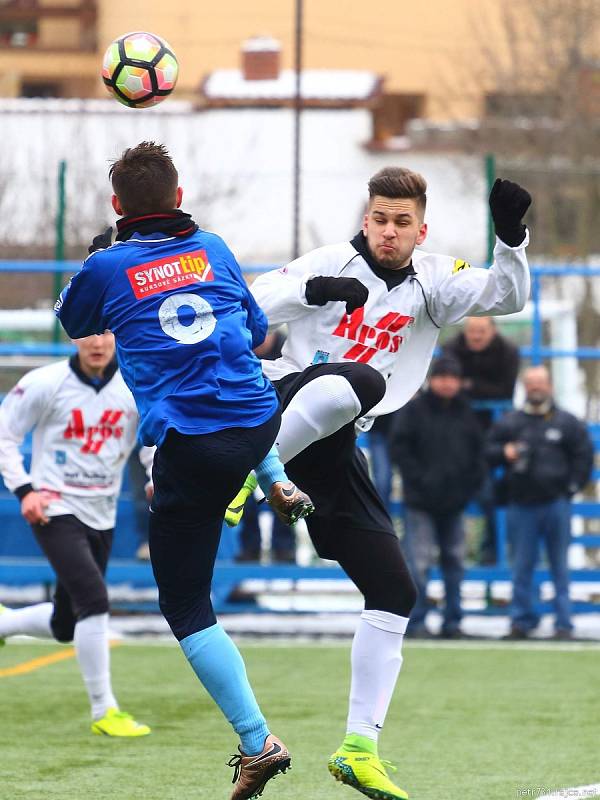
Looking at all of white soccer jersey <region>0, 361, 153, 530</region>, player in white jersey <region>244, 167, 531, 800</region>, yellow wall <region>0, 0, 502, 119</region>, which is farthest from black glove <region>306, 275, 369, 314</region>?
yellow wall <region>0, 0, 502, 119</region>

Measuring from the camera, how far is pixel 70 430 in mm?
7883

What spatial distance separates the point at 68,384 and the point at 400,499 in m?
4.86

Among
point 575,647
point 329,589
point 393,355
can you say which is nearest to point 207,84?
point 329,589

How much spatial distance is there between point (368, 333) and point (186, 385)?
3.57ft

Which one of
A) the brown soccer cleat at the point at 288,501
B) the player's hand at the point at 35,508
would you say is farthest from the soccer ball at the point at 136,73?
the player's hand at the point at 35,508

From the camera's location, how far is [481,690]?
8.93 meters

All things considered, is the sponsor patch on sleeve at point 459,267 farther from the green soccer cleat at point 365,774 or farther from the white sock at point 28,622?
the white sock at point 28,622

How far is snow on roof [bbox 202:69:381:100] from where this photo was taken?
23.5m

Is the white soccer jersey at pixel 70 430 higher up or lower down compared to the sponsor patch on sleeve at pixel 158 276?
lower down

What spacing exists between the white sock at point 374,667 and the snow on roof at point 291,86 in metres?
17.9

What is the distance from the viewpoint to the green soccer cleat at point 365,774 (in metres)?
5.22

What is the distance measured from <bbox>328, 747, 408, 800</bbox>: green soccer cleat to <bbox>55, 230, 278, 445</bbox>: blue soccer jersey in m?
1.20

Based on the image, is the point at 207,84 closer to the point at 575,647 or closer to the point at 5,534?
the point at 5,534

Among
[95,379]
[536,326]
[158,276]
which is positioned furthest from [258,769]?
[536,326]
